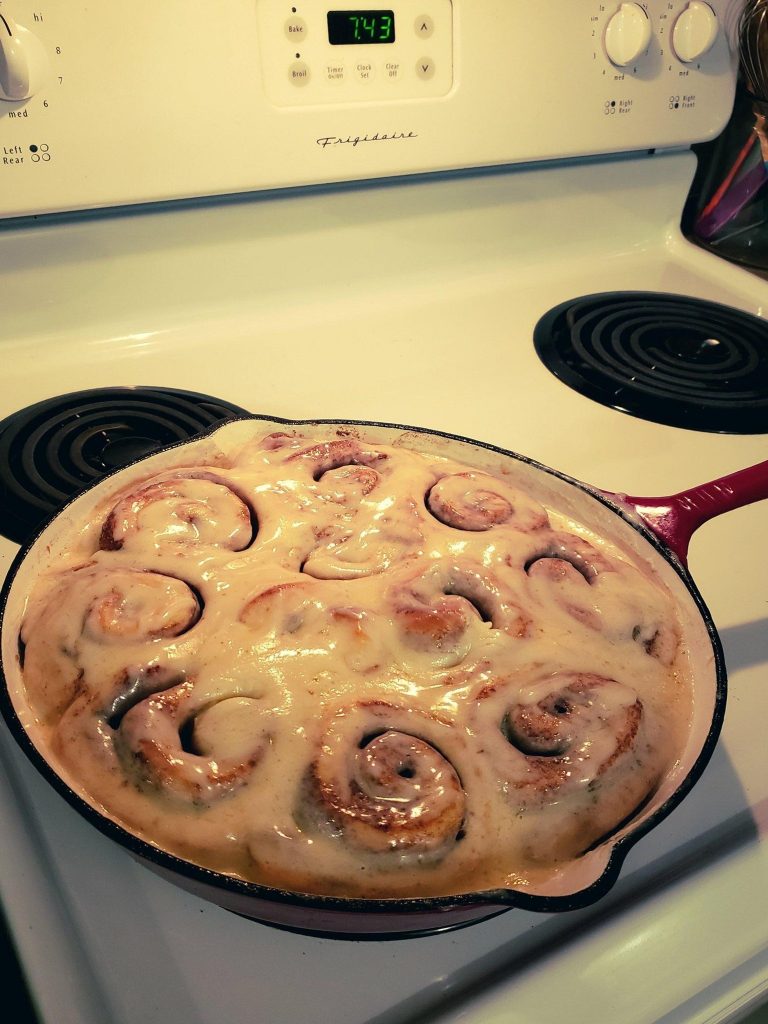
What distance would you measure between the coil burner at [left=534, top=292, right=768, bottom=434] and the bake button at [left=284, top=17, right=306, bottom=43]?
0.41 meters

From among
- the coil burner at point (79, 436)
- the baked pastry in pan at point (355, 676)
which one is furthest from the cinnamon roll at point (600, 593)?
the coil burner at point (79, 436)

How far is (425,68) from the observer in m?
0.95

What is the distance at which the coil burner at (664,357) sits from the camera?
2.89ft

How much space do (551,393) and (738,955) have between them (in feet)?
1.92

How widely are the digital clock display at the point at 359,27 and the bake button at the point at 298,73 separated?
0.13 feet

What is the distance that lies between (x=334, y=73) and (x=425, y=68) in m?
0.11

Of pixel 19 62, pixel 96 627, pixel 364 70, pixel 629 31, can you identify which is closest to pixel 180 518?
pixel 96 627

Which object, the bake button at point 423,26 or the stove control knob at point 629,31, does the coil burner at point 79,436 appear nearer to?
the bake button at point 423,26

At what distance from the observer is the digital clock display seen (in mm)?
895

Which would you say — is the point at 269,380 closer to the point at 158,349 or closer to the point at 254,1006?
the point at 158,349

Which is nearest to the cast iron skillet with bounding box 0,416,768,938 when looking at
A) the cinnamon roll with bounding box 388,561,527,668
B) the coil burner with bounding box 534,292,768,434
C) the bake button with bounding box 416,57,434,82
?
the cinnamon roll with bounding box 388,561,527,668

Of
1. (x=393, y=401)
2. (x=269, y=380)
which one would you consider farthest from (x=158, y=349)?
(x=393, y=401)

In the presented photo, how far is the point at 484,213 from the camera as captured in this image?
1.11m

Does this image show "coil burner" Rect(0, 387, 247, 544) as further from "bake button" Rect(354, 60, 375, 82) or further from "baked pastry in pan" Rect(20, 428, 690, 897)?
"bake button" Rect(354, 60, 375, 82)
